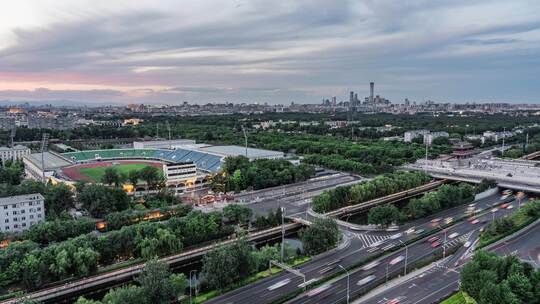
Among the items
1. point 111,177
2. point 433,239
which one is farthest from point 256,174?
point 433,239

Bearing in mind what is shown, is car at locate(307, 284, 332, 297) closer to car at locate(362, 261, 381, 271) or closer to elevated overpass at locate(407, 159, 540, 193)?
car at locate(362, 261, 381, 271)

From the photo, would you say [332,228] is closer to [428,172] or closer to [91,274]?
[91,274]

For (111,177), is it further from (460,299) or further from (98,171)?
(460,299)

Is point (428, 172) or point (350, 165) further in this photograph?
point (350, 165)

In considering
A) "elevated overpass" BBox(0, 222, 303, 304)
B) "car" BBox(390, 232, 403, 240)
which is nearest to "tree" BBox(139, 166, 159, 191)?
"elevated overpass" BBox(0, 222, 303, 304)

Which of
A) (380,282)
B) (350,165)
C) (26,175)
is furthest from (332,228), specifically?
(26,175)

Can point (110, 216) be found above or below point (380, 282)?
above
